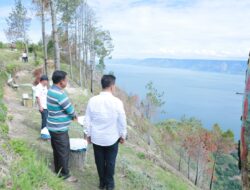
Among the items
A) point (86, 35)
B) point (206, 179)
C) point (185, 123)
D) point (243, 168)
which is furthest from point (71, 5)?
point (185, 123)

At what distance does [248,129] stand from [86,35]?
1087 inches

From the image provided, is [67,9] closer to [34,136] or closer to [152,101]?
[34,136]

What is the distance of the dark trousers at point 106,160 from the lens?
11.3 feet

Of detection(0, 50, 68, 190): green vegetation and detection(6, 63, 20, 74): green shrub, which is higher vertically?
detection(6, 63, 20, 74): green shrub

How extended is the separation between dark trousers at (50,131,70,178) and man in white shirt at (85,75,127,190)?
1.44 ft

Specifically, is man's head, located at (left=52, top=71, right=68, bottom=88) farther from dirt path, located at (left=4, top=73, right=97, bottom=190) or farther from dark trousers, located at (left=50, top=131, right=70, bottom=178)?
dirt path, located at (left=4, top=73, right=97, bottom=190)

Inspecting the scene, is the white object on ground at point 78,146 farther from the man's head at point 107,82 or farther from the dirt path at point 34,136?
the man's head at point 107,82

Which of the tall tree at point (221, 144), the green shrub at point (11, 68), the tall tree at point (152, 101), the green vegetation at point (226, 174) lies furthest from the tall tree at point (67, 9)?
the green vegetation at point (226, 174)

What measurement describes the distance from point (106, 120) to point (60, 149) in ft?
2.99

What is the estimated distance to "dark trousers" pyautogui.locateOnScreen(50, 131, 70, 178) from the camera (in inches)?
141

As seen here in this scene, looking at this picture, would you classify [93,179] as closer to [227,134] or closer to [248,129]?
[248,129]

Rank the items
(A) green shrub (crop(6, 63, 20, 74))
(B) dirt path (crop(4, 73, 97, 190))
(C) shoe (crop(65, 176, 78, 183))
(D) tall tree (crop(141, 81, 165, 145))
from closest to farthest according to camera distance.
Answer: (C) shoe (crop(65, 176, 78, 183))
(B) dirt path (crop(4, 73, 97, 190))
(A) green shrub (crop(6, 63, 20, 74))
(D) tall tree (crop(141, 81, 165, 145))

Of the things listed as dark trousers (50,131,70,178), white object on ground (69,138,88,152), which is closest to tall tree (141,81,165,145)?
white object on ground (69,138,88,152)

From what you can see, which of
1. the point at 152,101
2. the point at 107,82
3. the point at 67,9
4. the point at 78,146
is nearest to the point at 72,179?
the point at 78,146
